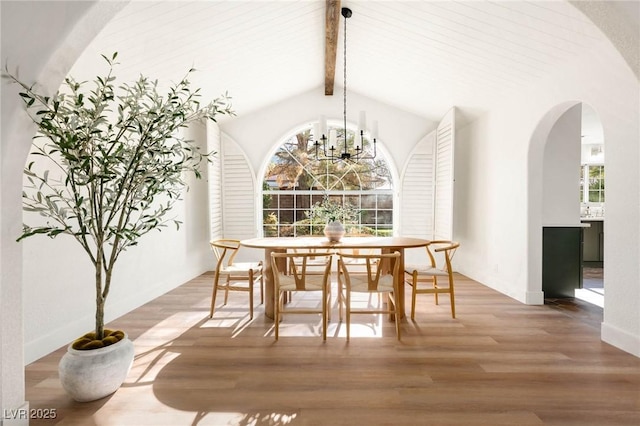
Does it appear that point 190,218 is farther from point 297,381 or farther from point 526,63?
point 526,63

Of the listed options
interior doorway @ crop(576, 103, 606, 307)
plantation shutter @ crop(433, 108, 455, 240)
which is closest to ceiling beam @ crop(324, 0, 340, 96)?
plantation shutter @ crop(433, 108, 455, 240)

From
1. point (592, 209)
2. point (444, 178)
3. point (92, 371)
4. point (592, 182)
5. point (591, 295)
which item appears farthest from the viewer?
point (592, 182)

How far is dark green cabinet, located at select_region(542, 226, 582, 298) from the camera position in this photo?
4.09 metres

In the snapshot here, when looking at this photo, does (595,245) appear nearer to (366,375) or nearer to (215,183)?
(366,375)

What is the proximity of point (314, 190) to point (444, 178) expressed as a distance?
219cm

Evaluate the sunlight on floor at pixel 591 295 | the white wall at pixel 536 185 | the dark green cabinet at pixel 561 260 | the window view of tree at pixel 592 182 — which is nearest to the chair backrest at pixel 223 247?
the white wall at pixel 536 185

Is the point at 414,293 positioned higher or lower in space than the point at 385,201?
lower

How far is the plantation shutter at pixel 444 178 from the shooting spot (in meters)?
4.90

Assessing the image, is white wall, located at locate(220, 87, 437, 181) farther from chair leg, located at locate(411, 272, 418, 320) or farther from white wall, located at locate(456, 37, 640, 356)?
chair leg, located at locate(411, 272, 418, 320)

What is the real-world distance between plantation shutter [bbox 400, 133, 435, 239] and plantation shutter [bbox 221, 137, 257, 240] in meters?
2.62

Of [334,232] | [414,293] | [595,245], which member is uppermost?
[334,232]

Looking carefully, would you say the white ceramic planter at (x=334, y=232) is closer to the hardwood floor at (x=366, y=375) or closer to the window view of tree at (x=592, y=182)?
the hardwood floor at (x=366, y=375)

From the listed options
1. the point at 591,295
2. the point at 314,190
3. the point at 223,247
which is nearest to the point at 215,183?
the point at 314,190

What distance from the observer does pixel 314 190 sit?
602cm
